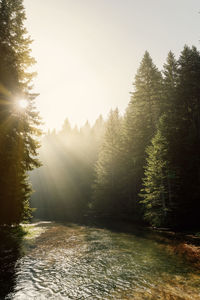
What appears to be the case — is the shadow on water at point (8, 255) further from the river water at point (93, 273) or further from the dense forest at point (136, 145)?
the dense forest at point (136, 145)

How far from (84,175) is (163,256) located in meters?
53.9

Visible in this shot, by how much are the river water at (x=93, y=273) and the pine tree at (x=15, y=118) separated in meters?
3.22

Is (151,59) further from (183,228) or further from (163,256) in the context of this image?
(163,256)

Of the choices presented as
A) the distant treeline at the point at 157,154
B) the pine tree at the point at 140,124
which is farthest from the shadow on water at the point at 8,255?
the pine tree at the point at 140,124

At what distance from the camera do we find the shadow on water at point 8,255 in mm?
7649

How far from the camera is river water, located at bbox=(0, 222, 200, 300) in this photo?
7.46m

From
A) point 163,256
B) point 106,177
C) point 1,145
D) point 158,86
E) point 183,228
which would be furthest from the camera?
point 106,177

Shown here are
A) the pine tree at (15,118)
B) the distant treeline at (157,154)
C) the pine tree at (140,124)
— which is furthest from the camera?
the pine tree at (140,124)

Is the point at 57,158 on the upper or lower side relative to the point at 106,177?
upper

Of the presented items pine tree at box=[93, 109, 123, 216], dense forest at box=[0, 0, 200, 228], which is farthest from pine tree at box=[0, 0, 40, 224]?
pine tree at box=[93, 109, 123, 216]

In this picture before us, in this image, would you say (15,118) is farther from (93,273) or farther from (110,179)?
(110,179)

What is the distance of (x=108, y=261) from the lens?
446 inches

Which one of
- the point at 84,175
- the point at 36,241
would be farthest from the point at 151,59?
the point at 84,175

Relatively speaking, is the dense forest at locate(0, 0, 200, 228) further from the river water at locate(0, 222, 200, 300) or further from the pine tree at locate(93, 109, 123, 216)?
the river water at locate(0, 222, 200, 300)
